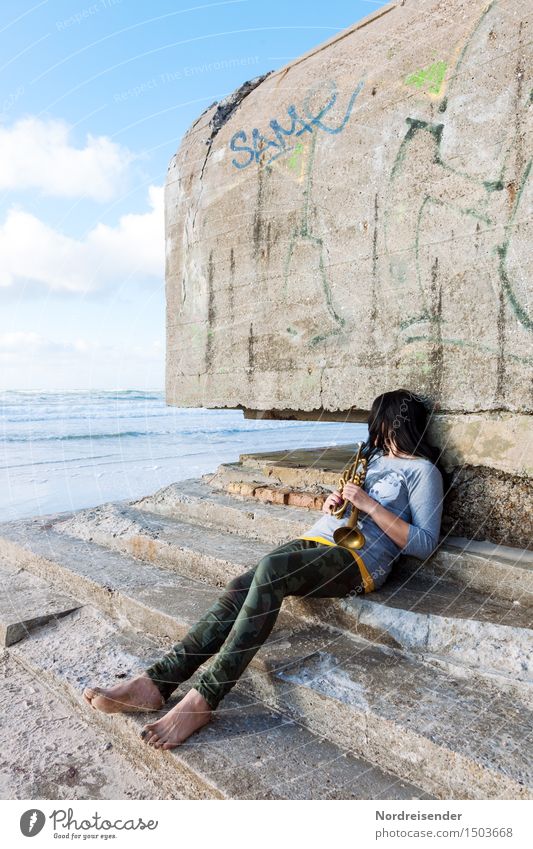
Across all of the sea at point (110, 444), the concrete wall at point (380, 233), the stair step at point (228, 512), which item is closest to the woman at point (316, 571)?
the concrete wall at point (380, 233)

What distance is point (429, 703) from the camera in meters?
1.86

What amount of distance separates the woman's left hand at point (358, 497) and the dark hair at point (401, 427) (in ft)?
1.13

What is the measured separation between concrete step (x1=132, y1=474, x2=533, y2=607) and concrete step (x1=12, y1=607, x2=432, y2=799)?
957 mm

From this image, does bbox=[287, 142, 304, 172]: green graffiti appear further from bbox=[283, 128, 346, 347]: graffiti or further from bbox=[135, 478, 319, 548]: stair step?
bbox=[135, 478, 319, 548]: stair step

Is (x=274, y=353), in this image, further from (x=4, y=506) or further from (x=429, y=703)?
(x=4, y=506)

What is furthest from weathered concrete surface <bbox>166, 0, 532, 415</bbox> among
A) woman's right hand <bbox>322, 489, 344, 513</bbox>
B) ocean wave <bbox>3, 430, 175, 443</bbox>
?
ocean wave <bbox>3, 430, 175, 443</bbox>

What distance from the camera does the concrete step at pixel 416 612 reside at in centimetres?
204

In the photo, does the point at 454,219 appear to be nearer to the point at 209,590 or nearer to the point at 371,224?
the point at 371,224

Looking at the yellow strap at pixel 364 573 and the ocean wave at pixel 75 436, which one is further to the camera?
the ocean wave at pixel 75 436

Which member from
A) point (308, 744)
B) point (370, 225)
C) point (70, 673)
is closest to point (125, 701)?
point (70, 673)

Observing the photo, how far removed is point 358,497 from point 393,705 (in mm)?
847

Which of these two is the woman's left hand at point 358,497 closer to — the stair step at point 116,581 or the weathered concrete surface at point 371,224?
the stair step at point 116,581

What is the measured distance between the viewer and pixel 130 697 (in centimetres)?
209

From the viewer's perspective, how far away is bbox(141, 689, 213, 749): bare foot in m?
1.91
